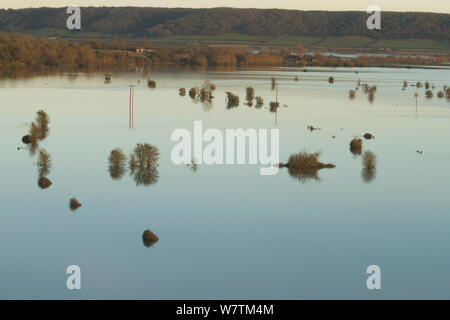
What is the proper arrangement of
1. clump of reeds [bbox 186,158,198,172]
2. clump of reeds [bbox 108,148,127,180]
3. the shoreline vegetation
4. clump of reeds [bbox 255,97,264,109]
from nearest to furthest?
clump of reeds [bbox 108,148,127,180] → clump of reeds [bbox 186,158,198,172] → clump of reeds [bbox 255,97,264,109] → the shoreline vegetation

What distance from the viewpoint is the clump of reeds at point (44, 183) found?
17000mm

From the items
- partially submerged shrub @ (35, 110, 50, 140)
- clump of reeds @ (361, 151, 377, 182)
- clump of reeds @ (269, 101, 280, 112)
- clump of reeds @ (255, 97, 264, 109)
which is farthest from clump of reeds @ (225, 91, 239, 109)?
clump of reeds @ (361, 151, 377, 182)

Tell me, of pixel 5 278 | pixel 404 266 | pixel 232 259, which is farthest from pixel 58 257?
pixel 404 266

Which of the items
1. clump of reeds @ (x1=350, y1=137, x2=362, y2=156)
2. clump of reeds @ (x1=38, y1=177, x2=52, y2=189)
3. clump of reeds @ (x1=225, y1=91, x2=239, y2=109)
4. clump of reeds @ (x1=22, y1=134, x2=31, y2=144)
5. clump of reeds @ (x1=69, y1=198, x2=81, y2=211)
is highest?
clump of reeds @ (x1=225, y1=91, x2=239, y2=109)

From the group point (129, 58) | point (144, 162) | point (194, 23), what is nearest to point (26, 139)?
point (144, 162)

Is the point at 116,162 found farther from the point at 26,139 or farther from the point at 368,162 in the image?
the point at 368,162

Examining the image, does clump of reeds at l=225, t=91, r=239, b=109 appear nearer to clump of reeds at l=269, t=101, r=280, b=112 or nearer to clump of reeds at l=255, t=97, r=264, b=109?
clump of reeds at l=255, t=97, r=264, b=109

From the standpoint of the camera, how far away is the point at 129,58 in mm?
81188

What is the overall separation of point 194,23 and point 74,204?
105897 mm

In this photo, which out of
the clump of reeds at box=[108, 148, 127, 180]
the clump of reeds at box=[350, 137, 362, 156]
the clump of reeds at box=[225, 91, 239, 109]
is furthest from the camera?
the clump of reeds at box=[225, 91, 239, 109]

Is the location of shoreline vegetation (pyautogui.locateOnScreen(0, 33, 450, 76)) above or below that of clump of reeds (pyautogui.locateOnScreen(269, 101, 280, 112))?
above

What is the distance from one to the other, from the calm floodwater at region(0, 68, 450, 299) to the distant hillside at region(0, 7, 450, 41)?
85407 millimetres

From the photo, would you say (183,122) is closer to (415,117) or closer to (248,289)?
(415,117)

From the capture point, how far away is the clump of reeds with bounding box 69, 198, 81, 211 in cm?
1517
